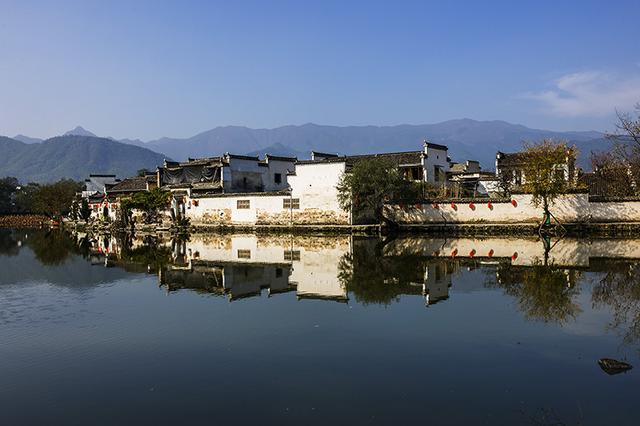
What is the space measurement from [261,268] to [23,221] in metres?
63.3

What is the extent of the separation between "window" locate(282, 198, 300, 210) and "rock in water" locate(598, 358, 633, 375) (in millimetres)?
31683

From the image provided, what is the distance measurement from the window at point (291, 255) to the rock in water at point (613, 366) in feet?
51.3

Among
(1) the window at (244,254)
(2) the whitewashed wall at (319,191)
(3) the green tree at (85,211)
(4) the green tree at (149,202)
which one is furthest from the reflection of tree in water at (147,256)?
(3) the green tree at (85,211)

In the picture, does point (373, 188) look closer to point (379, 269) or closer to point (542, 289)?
point (379, 269)

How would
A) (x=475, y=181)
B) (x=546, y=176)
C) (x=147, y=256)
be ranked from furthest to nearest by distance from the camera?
(x=475, y=181) → (x=546, y=176) → (x=147, y=256)

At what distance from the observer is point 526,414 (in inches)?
255

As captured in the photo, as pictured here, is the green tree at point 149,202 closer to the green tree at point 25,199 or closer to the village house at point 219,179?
the village house at point 219,179

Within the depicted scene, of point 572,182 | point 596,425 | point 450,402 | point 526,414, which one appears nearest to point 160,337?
point 450,402

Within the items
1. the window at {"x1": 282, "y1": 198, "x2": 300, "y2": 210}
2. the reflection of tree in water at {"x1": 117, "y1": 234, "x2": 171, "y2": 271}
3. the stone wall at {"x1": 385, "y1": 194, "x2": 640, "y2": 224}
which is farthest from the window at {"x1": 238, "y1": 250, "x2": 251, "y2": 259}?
the stone wall at {"x1": 385, "y1": 194, "x2": 640, "y2": 224}

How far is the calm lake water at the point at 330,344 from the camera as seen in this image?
22.5 ft

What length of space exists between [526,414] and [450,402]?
928mm

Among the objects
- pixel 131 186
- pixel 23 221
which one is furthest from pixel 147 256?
pixel 23 221

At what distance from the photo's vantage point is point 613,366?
800 cm

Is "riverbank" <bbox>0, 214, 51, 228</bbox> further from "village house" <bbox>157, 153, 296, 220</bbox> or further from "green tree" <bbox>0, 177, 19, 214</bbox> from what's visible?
"village house" <bbox>157, 153, 296, 220</bbox>
